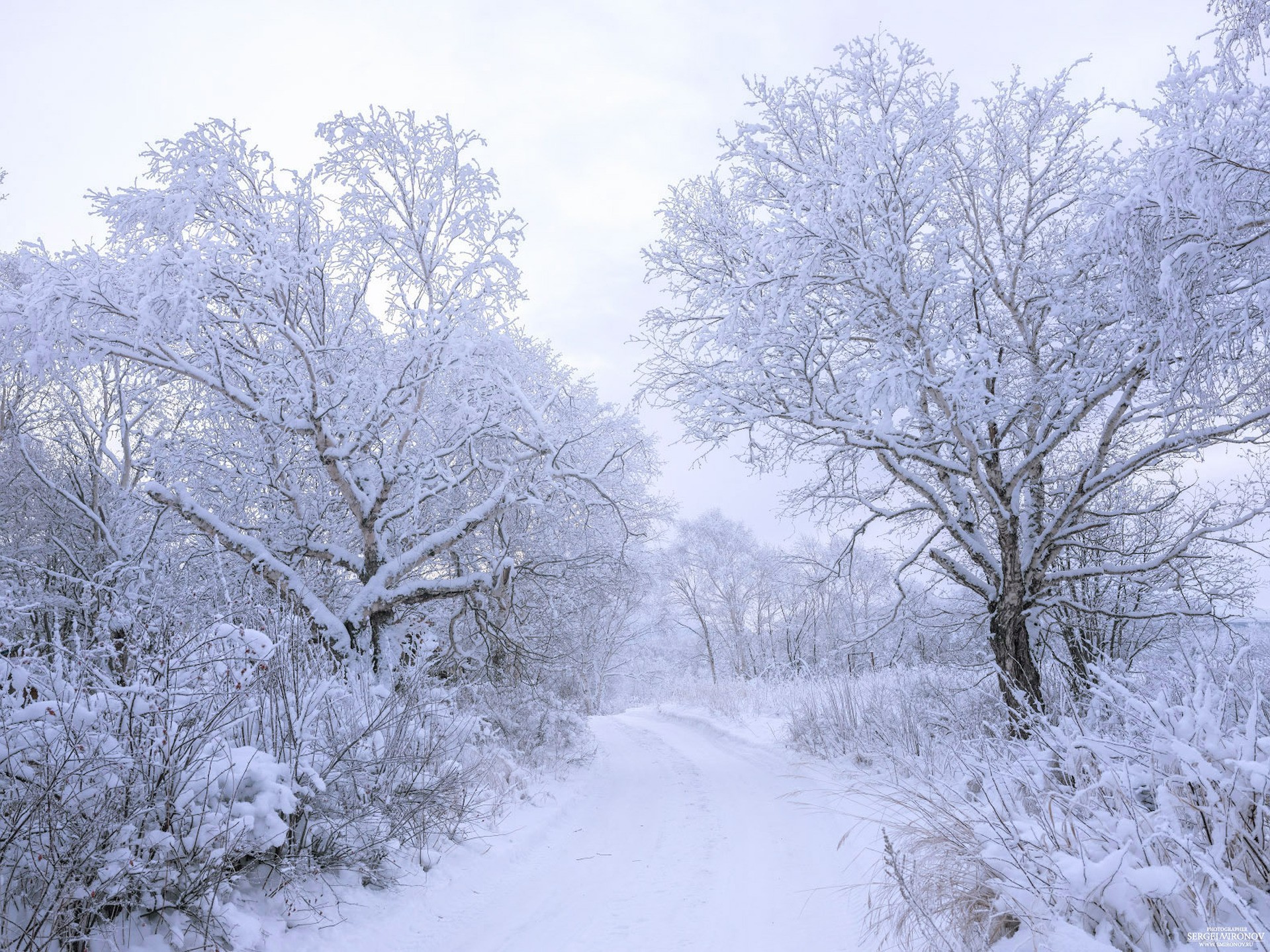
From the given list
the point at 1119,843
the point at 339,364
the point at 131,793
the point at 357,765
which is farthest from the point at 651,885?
the point at 339,364

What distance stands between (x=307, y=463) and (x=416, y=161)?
5187 millimetres

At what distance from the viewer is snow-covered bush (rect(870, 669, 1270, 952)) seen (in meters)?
2.23

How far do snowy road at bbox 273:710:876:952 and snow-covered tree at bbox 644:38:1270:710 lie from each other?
8.21 feet

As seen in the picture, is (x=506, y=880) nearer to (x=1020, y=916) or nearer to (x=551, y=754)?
(x=1020, y=916)

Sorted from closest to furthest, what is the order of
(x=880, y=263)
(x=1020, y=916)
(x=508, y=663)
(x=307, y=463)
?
(x=1020, y=916) → (x=880, y=263) → (x=307, y=463) → (x=508, y=663)

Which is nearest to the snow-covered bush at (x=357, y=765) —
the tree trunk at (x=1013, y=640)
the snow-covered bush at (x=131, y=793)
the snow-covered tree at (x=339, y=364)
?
the snow-covered bush at (x=131, y=793)

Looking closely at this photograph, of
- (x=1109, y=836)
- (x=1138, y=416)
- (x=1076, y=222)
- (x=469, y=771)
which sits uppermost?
(x=1076, y=222)

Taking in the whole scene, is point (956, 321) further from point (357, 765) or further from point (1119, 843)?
point (357, 765)

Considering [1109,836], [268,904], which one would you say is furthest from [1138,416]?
[268,904]

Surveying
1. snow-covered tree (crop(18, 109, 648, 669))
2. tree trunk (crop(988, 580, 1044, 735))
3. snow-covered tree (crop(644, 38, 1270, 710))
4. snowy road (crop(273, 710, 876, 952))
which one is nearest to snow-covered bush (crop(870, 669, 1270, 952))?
snowy road (crop(273, 710, 876, 952))

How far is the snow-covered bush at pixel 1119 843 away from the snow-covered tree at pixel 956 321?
2.90 metres

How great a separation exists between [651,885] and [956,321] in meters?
6.42

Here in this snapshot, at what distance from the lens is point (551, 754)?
405 inches

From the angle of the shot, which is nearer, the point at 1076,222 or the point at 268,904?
the point at 268,904
